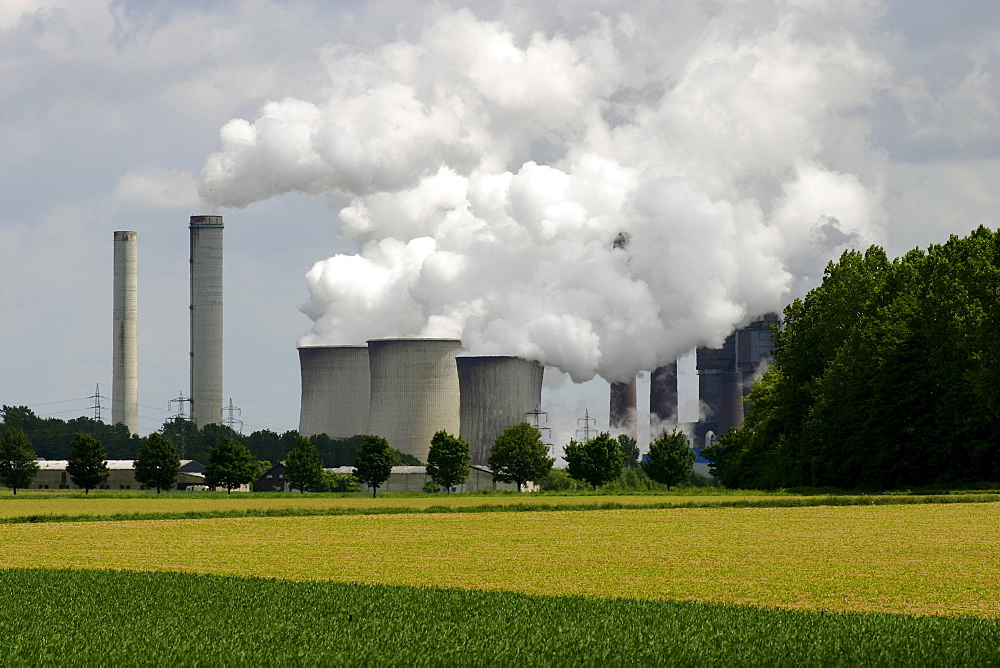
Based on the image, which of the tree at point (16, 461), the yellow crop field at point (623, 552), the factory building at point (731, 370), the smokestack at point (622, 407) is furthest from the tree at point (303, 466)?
the factory building at point (731, 370)

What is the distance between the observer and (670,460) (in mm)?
98062

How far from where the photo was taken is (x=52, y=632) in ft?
58.1

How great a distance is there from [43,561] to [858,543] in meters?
18.9

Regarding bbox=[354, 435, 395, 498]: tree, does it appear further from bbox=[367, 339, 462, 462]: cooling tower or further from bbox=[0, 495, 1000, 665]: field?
bbox=[0, 495, 1000, 665]: field

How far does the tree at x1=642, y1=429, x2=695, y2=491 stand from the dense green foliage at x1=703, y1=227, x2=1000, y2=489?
26.2 metres

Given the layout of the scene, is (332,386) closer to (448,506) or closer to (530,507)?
(448,506)

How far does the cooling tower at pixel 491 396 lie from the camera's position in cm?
10231

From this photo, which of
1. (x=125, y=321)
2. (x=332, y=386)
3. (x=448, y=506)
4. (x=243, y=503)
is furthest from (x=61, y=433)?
(x=448, y=506)

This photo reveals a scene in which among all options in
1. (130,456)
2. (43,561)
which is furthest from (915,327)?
(130,456)

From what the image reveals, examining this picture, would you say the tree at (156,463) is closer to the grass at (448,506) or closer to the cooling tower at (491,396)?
the cooling tower at (491,396)

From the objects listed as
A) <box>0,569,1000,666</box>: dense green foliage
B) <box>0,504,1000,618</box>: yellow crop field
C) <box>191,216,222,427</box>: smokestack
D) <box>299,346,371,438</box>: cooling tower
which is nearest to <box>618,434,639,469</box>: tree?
<box>299,346,371,438</box>: cooling tower

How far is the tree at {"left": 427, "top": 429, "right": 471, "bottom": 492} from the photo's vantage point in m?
97.8

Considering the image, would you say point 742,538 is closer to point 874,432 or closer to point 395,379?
point 874,432

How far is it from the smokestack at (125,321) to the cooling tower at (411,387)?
52671 millimetres
